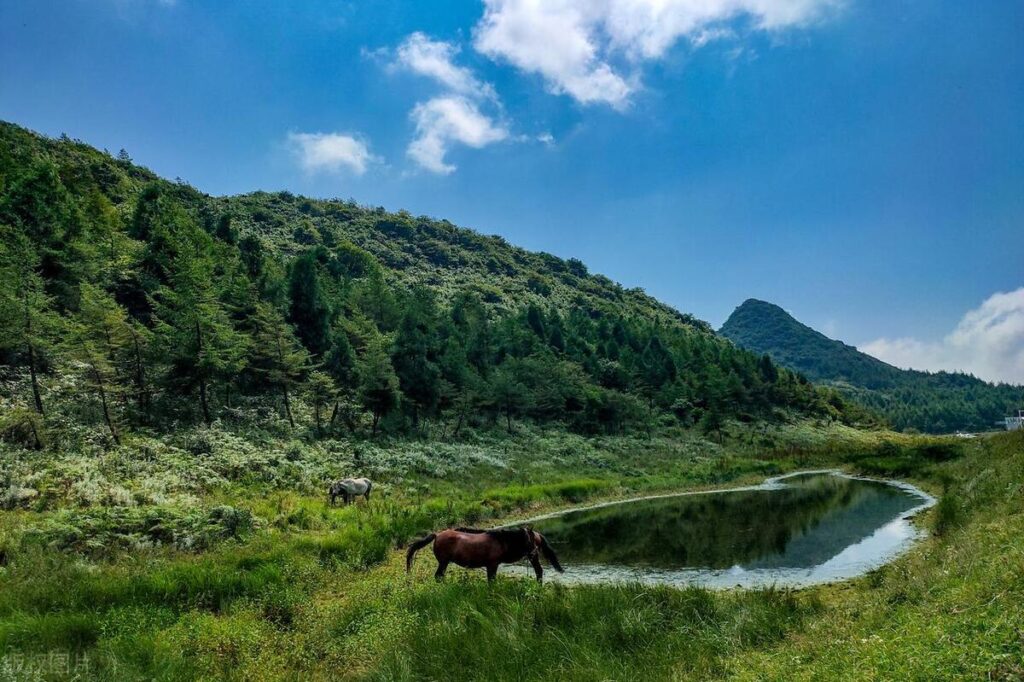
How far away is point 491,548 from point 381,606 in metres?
2.77

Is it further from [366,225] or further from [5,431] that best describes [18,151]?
[366,225]

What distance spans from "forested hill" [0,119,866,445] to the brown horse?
78.0 feet

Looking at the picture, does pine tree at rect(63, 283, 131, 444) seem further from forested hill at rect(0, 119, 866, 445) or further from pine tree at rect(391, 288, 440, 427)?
pine tree at rect(391, 288, 440, 427)

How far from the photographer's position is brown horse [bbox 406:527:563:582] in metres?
12.4

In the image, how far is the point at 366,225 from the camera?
198m

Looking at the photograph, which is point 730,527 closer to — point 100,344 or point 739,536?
point 739,536

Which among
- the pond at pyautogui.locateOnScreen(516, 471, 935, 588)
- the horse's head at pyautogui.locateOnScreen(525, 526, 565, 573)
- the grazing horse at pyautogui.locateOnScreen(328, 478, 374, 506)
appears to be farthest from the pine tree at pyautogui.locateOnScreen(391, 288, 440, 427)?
the horse's head at pyautogui.locateOnScreen(525, 526, 565, 573)

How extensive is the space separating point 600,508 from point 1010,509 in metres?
22.9

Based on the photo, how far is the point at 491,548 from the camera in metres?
12.5

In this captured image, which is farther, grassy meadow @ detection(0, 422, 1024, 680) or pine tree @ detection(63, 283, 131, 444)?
pine tree @ detection(63, 283, 131, 444)

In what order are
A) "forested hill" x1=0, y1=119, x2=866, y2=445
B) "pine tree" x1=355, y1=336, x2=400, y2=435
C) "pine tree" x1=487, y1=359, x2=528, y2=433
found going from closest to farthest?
1. "forested hill" x1=0, y1=119, x2=866, y2=445
2. "pine tree" x1=355, y1=336, x2=400, y2=435
3. "pine tree" x1=487, y1=359, x2=528, y2=433

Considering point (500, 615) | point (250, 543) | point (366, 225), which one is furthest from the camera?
point (366, 225)

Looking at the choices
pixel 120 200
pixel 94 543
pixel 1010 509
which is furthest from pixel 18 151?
pixel 1010 509

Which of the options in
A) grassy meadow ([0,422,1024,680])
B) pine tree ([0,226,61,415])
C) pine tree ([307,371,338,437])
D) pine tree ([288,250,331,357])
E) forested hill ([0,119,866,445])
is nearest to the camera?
grassy meadow ([0,422,1024,680])
